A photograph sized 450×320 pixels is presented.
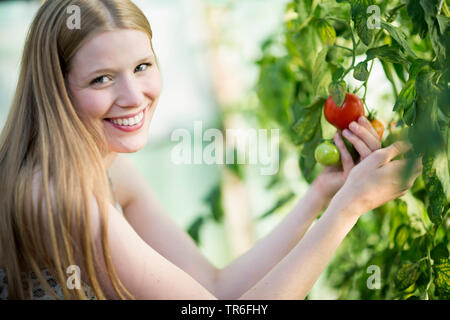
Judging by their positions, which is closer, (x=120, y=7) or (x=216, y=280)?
(x=120, y=7)

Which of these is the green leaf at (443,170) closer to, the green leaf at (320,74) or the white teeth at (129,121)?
the green leaf at (320,74)

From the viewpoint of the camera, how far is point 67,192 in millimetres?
722

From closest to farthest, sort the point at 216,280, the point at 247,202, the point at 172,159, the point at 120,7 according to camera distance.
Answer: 1. the point at 120,7
2. the point at 216,280
3. the point at 247,202
4. the point at 172,159

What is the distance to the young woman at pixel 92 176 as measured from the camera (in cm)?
74

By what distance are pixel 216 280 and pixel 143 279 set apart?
1.27ft

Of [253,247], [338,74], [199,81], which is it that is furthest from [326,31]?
[199,81]

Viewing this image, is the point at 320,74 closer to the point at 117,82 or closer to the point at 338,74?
the point at 338,74

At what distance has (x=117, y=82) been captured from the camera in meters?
0.81

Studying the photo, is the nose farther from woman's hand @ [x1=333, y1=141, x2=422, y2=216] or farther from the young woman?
woman's hand @ [x1=333, y1=141, x2=422, y2=216]

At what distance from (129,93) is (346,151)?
38 cm

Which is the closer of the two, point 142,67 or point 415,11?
point 415,11

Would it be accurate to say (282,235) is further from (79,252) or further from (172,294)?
(79,252)

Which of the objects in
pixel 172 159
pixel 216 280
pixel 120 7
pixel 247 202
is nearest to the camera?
pixel 120 7

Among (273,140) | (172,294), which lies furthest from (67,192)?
(273,140)
